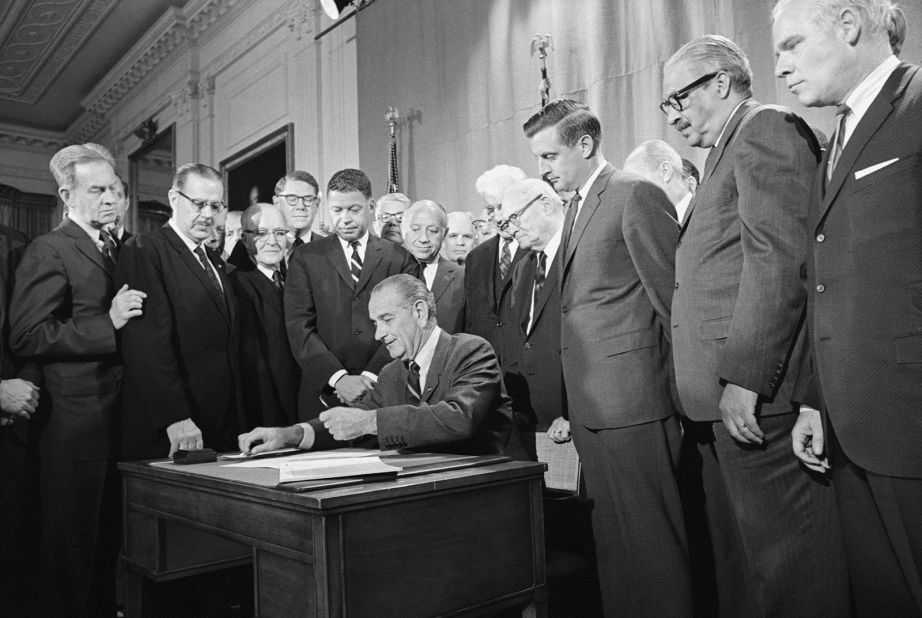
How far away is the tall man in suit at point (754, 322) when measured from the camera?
1817 millimetres

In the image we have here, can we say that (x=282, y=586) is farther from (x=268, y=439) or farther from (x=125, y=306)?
(x=125, y=306)

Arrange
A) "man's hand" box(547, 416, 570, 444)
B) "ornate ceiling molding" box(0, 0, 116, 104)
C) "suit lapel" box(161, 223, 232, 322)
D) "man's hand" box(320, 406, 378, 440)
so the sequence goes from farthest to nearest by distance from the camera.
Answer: "ornate ceiling molding" box(0, 0, 116, 104) < "suit lapel" box(161, 223, 232, 322) < "man's hand" box(547, 416, 570, 444) < "man's hand" box(320, 406, 378, 440)

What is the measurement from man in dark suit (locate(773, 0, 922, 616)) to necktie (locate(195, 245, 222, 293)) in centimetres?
229

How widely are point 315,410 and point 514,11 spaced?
3.46 metres

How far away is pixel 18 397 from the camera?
2.85 meters

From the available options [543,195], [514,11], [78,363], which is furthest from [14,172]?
[543,195]

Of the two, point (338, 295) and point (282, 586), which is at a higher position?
point (338, 295)

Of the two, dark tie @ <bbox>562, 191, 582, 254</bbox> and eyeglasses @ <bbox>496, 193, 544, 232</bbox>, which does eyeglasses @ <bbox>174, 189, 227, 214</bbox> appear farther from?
dark tie @ <bbox>562, 191, 582, 254</bbox>

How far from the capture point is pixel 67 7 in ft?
29.7

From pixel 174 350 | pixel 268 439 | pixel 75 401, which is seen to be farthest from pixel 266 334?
pixel 268 439

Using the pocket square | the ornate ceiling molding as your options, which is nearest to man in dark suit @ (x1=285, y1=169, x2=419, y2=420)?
the pocket square

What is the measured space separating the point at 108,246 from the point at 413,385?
5.06ft

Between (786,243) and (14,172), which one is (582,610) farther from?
(14,172)

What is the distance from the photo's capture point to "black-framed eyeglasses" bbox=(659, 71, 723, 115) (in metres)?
2.07
